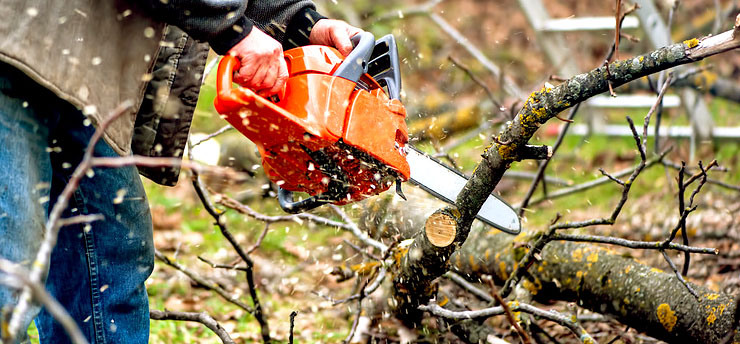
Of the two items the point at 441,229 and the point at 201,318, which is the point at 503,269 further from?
the point at 201,318

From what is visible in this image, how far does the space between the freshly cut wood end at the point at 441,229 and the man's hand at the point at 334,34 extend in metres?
0.61

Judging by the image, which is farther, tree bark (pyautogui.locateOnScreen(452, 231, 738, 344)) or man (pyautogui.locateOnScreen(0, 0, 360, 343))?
tree bark (pyautogui.locateOnScreen(452, 231, 738, 344))

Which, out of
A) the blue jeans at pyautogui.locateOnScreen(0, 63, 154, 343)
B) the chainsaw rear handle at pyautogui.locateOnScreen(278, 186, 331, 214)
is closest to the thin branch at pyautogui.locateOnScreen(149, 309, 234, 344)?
the blue jeans at pyautogui.locateOnScreen(0, 63, 154, 343)

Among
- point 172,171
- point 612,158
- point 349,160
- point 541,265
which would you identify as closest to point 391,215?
point 541,265

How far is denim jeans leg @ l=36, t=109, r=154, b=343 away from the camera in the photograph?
1926mm

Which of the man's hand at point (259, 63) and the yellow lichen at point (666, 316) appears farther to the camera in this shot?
the yellow lichen at point (666, 316)

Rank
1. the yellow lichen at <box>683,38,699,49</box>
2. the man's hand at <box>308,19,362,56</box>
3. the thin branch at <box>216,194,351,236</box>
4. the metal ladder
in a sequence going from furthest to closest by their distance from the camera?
the metal ladder
the thin branch at <box>216,194,351,236</box>
the man's hand at <box>308,19,362,56</box>
the yellow lichen at <box>683,38,699,49</box>

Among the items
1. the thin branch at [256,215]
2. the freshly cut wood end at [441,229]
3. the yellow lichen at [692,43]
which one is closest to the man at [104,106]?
the freshly cut wood end at [441,229]

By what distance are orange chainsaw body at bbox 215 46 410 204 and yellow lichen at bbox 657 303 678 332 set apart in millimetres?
967

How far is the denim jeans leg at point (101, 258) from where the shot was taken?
193 cm

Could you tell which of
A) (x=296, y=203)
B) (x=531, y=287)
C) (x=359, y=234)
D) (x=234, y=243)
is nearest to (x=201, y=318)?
(x=234, y=243)

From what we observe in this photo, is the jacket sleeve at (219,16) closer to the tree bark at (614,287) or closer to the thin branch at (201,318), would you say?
the thin branch at (201,318)

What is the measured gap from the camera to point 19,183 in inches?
60.1

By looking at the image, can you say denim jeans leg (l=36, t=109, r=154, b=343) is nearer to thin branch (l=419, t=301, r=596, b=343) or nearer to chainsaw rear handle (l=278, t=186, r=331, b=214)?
chainsaw rear handle (l=278, t=186, r=331, b=214)
